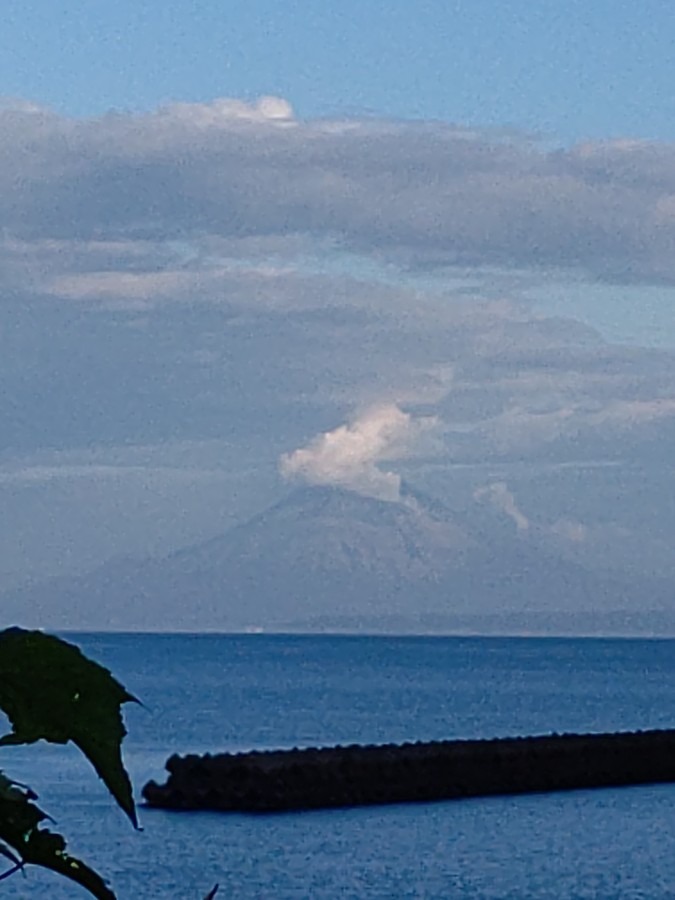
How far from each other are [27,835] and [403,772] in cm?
5106

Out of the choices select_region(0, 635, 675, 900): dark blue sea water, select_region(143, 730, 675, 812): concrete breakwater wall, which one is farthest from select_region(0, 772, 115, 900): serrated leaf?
select_region(143, 730, 675, 812): concrete breakwater wall

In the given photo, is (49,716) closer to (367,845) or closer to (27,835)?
(27,835)

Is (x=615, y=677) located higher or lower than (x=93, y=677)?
higher

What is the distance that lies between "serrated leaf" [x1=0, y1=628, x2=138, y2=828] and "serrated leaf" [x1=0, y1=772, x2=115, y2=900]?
0.11ft

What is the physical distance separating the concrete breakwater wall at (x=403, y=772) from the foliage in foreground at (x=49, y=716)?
1906 inches

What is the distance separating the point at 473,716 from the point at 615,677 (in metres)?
66.6

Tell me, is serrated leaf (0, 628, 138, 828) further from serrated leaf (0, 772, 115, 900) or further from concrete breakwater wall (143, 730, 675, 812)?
concrete breakwater wall (143, 730, 675, 812)

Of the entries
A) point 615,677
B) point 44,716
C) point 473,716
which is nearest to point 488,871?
point 44,716

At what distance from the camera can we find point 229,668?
595ft

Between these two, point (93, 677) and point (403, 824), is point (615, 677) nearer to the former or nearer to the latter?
point (403, 824)

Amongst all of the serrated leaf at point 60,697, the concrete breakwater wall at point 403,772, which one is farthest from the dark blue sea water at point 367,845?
the serrated leaf at point 60,697

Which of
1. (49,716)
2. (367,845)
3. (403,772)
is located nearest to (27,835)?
(49,716)

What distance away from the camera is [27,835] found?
4.19 ft

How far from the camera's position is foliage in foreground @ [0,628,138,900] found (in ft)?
4.06
